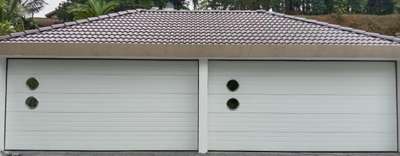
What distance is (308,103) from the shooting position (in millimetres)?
10070

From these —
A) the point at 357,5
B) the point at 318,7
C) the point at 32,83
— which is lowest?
the point at 32,83

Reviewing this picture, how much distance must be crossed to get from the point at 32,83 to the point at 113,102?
171 cm

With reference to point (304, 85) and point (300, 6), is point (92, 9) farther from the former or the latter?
point (300, 6)

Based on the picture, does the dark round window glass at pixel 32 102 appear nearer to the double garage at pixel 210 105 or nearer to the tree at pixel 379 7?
the double garage at pixel 210 105

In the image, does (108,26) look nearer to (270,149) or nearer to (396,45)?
(270,149)

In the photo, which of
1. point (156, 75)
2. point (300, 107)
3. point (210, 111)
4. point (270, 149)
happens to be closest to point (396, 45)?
point (300, 107)

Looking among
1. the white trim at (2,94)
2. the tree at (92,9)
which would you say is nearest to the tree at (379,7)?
the tree at (92,9)

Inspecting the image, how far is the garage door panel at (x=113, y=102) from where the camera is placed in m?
9.95

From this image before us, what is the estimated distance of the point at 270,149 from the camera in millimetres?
10070

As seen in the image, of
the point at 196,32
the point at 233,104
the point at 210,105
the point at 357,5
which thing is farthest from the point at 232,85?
the point at 357,5

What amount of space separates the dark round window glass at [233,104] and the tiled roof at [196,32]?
4.07 feet

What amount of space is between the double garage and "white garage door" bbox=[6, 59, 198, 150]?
0.02 meters

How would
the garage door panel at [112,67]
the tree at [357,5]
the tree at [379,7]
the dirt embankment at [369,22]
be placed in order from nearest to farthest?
the garage door panel at [112,67] → the dirt embankment at [369,22] → the tree at [357,5] → the tree at [379,7]

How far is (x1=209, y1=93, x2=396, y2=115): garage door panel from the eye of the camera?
32.9 ft
